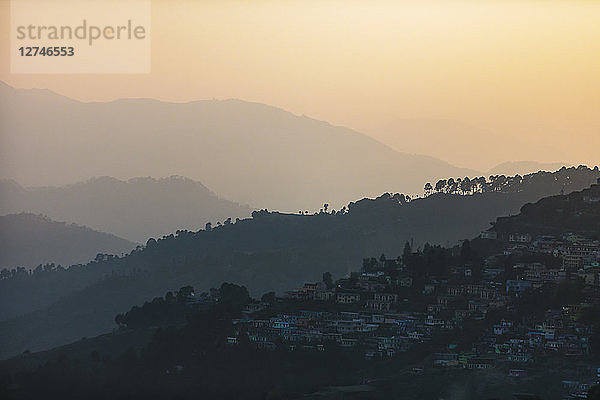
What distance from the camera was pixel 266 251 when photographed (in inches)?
1551

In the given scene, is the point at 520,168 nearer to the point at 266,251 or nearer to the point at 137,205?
the point at 266,251

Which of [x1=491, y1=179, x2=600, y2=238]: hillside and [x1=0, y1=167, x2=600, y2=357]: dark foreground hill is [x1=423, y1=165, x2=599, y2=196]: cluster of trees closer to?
[x1=0, y1=167, x2=600, y2=357]: dark foreground hill

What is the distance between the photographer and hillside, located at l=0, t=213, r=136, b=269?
138 ft

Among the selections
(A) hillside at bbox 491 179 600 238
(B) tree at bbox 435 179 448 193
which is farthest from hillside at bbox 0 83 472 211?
(A) hillside at bbox 491 179 600 238

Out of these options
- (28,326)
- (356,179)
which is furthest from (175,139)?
(28,326)

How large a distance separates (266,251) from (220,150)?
23.3ft

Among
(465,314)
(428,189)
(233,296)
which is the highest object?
(428,189)

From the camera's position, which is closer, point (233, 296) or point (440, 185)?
point (233, 296)

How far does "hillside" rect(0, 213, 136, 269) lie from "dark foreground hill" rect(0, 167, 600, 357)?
1.32 m

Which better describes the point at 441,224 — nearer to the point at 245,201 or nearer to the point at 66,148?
the point at 245,201

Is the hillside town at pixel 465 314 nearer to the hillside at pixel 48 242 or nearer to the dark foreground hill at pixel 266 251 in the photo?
the dark foreground hill at pixel 266 251

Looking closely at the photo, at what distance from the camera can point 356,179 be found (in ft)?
139

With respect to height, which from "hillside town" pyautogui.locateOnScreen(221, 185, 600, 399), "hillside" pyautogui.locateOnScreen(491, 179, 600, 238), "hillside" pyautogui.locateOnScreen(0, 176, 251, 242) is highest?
"hillside" pyautogui.locateOnScreen(0, 176, 251, 242)

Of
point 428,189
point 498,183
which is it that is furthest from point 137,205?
point 498,183
